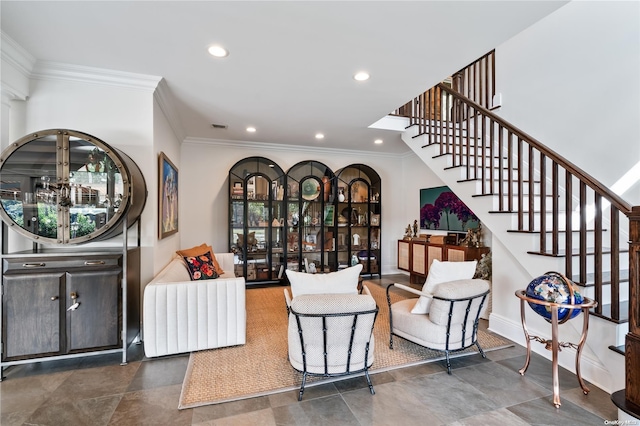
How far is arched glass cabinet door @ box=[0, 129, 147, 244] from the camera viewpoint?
2.33 metres

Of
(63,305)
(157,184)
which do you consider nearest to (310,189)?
(157,184)

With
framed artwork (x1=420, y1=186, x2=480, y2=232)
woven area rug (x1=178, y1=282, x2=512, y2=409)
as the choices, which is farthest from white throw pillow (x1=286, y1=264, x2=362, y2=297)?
framed artwork (x1=420, y1=186, x2=480, y2=232)

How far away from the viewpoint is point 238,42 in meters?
2.27

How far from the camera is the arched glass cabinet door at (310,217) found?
5543mm

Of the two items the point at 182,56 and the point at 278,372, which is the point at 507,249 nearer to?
the point at 278,372

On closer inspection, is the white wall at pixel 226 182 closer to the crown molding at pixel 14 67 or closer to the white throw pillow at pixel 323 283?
the crown molding at pixel 14 67

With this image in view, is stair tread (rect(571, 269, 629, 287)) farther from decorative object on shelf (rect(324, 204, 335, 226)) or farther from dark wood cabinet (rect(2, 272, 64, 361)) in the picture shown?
dark wood cabinet (rect(2, 272, 64, 361))

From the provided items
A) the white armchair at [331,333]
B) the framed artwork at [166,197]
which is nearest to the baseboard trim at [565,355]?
the white armchair at [331,333]

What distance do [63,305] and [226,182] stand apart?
11.0 feet

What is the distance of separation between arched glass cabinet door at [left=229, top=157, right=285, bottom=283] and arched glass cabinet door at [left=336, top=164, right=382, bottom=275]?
1.25m

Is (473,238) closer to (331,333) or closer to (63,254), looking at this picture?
(331,333)

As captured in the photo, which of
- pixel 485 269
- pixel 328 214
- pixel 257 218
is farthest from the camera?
pixel 328 214

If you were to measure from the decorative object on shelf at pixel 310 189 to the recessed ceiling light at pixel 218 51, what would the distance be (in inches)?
130

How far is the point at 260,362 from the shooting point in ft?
8.50
